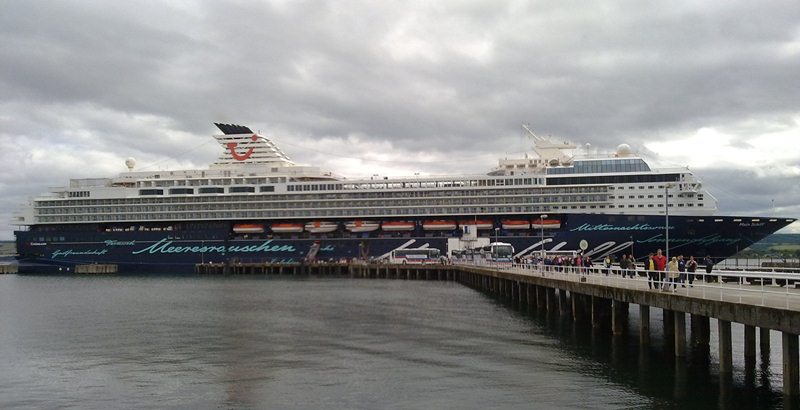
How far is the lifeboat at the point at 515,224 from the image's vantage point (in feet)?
258

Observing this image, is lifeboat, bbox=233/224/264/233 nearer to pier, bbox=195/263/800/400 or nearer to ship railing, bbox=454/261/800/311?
pier, bbox=195/263/800/400

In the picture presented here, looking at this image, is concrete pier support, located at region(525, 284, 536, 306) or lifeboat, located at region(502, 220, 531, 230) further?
lifeboat, located at region(502, 220, 531, 230)

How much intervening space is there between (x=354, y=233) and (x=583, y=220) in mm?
26175

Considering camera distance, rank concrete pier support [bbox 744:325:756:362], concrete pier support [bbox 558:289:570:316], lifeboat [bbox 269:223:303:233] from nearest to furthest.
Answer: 1. concrete pier support [bbox 744:325:756:362]
2. concrete pier support [bbox 558:289:570:316]
3. lifeboat [bbox 269:223:303:233]

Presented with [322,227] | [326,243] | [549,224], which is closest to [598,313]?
[549,224]

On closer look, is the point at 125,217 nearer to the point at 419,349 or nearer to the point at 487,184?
the point at 487,184

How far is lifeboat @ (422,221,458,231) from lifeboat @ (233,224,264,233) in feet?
62.7

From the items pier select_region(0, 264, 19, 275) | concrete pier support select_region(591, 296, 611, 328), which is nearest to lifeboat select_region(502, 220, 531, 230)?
concrete pier support select_region(591, 296, 611, 328)

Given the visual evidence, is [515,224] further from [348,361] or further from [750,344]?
[750,344]

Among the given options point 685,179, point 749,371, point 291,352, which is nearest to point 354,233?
point 685,179

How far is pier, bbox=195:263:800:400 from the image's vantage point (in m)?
18.3

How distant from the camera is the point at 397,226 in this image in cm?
8362

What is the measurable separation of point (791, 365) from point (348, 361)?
13655 millimetres

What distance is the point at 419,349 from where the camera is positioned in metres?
28.1
